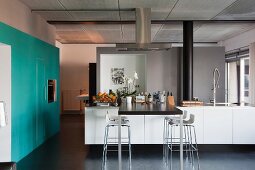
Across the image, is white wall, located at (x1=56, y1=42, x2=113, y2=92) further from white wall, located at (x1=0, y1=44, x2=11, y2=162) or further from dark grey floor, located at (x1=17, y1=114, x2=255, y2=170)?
white wall, located at (x1=0, y1=44, x2=11, y2=162)

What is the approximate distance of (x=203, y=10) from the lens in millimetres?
6254

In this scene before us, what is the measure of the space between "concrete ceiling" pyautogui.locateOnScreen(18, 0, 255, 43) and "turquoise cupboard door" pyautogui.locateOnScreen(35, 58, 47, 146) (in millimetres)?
1178

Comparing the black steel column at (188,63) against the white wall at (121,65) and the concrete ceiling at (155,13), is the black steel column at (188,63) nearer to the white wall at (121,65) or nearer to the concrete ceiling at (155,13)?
the concrete ceiling at (155,13)

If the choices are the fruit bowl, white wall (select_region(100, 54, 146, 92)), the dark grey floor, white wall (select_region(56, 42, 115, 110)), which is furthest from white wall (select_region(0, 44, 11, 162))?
white wall (select_region(56, 42, 115, 110))

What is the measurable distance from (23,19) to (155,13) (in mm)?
2667

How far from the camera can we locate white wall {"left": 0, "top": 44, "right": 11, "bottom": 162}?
482 cm

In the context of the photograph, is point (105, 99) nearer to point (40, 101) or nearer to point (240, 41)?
point (40, 101)

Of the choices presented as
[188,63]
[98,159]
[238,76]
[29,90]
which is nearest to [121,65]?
[188,63]

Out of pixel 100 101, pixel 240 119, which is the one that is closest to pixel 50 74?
pixel 100 101

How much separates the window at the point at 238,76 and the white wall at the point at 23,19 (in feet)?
18.5

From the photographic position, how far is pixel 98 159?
5.50 meters

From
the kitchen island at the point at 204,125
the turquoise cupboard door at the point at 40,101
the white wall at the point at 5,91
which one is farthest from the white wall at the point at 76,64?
the white wall at the point at 5,91

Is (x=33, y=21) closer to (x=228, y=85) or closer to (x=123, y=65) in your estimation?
(x=123, y=65)

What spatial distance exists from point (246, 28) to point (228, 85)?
281cm
